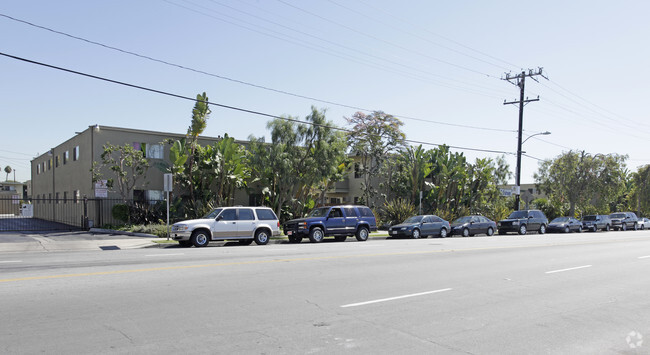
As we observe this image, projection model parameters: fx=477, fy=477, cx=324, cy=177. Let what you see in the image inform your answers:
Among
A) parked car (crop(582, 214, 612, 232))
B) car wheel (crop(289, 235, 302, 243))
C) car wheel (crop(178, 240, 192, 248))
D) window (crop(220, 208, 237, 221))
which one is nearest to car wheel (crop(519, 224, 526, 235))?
parked car (crop(582, 214, 612, 232))

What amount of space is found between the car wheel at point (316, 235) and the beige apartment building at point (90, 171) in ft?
26.6

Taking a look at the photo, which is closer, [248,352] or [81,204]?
[248,352]

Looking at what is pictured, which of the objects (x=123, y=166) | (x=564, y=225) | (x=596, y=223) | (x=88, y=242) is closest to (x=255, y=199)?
(x=123, y=166)

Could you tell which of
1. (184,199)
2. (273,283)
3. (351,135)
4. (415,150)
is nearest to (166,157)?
(184,199)

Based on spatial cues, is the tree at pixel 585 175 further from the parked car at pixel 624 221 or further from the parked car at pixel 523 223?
the parked car at pixel 523 223

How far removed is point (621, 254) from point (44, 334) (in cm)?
1775

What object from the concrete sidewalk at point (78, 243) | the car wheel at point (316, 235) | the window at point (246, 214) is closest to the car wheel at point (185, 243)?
the concrete sidewalk at point (78, 243)

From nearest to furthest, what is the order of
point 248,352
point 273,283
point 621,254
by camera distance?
point 248,352 < point 273,283 < point 621,254

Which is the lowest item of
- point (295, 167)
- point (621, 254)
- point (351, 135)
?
point (621, 254)

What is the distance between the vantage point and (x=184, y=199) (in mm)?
27250

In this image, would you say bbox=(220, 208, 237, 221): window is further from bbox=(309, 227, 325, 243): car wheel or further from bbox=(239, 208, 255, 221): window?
bbox=(309, 227, 325, 243): car wheel

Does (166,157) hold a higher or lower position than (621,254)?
higher

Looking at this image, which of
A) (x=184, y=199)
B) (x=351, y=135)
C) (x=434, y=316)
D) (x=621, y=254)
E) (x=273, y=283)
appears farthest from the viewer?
(x=351, y=135)

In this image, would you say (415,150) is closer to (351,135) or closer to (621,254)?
(351,135)
